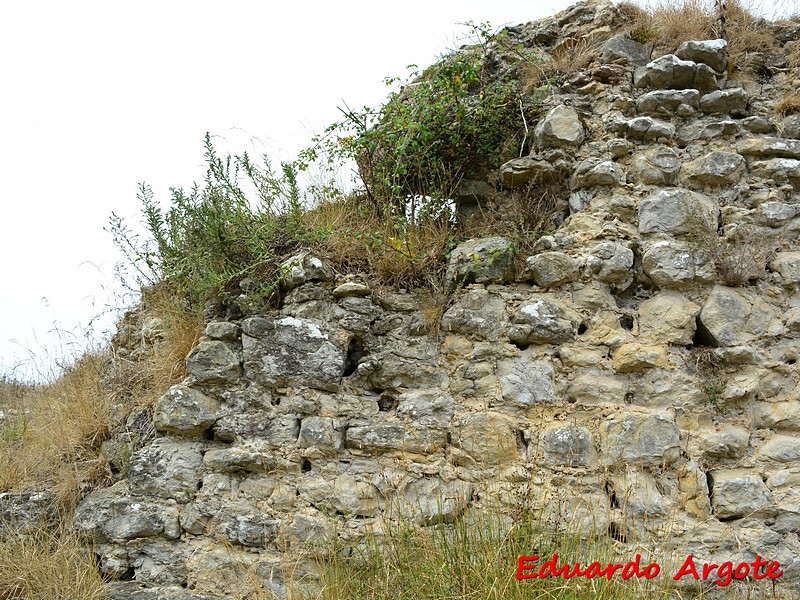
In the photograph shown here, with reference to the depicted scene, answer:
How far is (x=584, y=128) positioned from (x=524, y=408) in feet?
6.62

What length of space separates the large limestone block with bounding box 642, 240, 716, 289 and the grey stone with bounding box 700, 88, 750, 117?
110 cm

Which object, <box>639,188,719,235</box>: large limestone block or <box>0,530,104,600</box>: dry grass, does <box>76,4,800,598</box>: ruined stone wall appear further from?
<box>0,530,104,600</box>: dry grass

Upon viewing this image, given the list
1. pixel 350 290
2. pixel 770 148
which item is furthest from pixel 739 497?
pixel 350 290

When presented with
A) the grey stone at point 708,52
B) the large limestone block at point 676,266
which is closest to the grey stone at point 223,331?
the large limestone block at point 676,266

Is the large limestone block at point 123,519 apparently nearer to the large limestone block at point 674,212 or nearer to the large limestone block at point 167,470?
the large limestone block at point 167,470

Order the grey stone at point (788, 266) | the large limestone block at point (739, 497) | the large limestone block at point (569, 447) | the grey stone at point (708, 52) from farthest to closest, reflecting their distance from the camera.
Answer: the grey stone at point (708, 52) < the grey stone at point (788, 266) < the large limestone block at point (569, 447) < the large limestone block at point (739, 497)

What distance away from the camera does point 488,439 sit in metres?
3.70

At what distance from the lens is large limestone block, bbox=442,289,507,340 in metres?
3.99

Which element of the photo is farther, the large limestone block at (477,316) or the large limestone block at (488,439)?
the large limestone block at (477,316)

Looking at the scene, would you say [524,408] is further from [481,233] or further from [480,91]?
[480,91]

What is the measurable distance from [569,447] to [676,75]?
105 inches

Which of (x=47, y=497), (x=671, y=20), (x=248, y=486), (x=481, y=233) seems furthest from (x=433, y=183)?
(x=47, y=497)

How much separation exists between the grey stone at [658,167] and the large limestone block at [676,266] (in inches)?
18.9

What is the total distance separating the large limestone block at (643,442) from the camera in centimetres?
354
